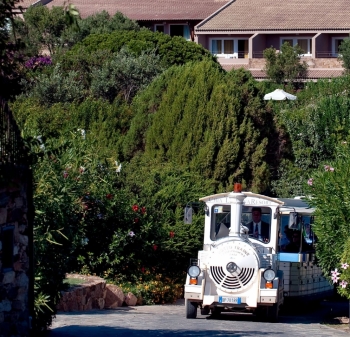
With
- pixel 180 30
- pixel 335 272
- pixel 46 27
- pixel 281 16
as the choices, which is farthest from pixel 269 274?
pixel 180 30

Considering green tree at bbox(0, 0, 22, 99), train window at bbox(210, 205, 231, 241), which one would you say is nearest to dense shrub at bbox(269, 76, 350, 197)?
train window at bbox(210, 205, 231, 241)

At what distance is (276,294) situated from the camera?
15.6 m

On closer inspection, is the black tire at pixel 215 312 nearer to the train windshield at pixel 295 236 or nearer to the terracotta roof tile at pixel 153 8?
the train windshield at pixel 295 236

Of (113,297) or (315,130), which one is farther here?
(315,130)

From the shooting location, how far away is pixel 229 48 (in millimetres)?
62375

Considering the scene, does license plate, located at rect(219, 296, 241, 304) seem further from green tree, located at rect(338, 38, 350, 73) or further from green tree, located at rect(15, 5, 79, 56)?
green tree, located at rect(338, 38, 350, 73)

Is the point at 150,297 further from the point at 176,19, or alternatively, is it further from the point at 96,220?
the point at 176,19

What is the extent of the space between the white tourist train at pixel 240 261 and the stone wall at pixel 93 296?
1.95 metres

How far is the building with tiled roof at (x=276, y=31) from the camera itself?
58062 mm

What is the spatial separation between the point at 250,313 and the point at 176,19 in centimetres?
4774

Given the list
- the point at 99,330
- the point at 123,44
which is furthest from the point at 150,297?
the point at 123,44

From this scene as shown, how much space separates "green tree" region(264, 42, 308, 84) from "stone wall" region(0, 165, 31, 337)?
44562 millimetres

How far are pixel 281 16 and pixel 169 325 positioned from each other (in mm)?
47431

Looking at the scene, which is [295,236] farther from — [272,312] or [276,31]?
[276,31]
